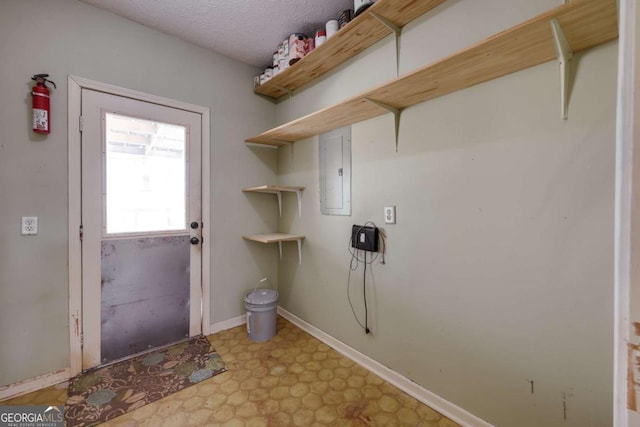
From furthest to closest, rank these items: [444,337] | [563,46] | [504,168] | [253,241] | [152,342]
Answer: [253,241] < [152,342] < [444,337] < [504,168] < [563,46]

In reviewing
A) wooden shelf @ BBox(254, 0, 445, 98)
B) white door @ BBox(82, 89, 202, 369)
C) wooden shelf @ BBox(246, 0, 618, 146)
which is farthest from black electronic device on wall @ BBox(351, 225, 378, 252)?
white door @ BBox(82, 89, 202, 369)

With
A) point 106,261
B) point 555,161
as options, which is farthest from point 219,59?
point 555,161

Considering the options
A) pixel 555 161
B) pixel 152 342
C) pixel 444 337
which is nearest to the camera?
pixel 555 161

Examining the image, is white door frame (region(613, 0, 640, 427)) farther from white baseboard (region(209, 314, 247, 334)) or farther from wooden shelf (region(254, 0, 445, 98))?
white baseboard (region(209, 314, 247, 334))

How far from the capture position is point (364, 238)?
194 cm

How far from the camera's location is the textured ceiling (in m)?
1.92

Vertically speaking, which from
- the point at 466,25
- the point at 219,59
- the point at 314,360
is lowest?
the point at 314,360

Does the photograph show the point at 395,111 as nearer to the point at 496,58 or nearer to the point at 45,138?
the point at 496,58

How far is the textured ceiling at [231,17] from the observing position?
75.7 inches

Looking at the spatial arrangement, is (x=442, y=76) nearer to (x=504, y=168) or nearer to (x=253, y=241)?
(x=504, y=168)

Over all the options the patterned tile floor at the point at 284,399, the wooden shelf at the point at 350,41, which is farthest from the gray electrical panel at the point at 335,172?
the patterned tile floor at the point at 284,399

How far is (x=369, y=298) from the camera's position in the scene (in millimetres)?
1991

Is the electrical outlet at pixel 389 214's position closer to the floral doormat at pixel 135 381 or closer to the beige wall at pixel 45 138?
the floral doormat at pixel 135 381

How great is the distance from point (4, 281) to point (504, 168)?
308 centimetres
